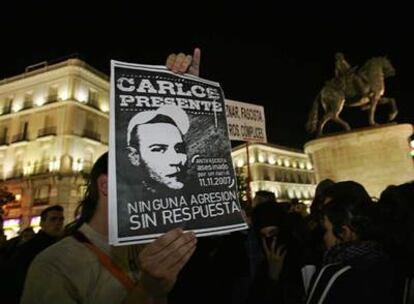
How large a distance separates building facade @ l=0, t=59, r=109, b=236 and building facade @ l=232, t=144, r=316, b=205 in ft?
95.6

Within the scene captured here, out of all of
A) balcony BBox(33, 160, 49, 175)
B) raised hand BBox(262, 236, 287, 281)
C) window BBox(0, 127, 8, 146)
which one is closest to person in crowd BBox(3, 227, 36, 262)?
raised hand BBox(262, 236, 287, 281)

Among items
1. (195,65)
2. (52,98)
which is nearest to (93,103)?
(52,98)

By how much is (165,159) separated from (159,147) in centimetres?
6

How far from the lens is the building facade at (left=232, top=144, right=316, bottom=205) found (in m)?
59.6

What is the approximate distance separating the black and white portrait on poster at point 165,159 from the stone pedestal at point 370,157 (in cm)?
1070

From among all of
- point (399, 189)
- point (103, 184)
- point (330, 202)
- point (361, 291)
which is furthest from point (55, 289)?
point (399, 189)

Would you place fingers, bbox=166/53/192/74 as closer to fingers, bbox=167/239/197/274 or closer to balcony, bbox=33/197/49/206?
fingers, bbox=167/239/197/274

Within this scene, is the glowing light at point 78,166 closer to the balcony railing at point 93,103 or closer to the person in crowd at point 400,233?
the balcony railing at point 93,103

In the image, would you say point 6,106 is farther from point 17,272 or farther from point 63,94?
point 17,272

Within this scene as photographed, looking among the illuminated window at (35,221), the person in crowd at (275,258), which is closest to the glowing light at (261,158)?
the illuminated window at (35,221)

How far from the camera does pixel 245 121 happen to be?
5266 millimetres

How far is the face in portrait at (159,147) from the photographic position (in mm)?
1460

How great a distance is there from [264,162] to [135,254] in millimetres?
59547

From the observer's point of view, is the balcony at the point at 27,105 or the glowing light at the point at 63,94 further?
the balcony at the point at 27,105
